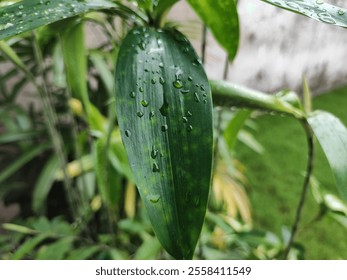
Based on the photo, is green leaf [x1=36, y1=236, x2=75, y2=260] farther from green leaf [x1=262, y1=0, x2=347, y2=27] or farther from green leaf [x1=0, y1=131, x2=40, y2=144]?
green leaf [x1=262, y1=0, x2=347, y2=27]

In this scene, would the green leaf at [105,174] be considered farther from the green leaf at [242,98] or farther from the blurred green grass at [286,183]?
the blurred green grass at [286,183]

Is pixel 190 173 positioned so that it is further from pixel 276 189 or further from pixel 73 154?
pixel 276 189

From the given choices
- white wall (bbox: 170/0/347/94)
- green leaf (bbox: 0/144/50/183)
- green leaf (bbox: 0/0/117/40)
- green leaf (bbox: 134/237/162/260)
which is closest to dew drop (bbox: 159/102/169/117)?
green leaf (bbox: 0/0/117/40)

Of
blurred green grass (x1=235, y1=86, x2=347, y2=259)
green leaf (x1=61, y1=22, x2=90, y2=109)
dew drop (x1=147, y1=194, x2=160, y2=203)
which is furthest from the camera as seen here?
blurred green grass (x1=235, y1=86, x2=347, y2=259)

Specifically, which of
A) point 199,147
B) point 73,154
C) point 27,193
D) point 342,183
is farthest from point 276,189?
point 199,147

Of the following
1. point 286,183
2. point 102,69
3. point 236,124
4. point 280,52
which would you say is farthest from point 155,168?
point 280,52
